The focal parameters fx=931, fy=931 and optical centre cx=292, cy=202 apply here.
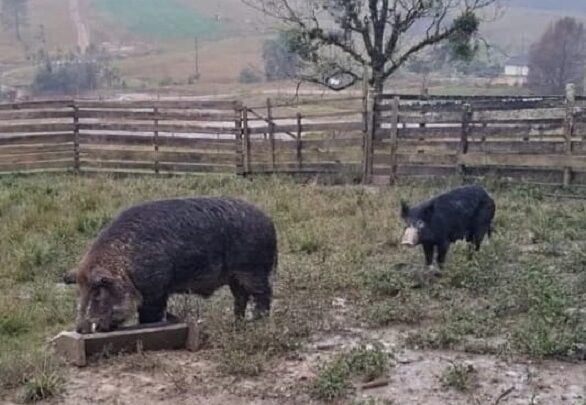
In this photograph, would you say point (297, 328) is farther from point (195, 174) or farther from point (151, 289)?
point (195, 174)

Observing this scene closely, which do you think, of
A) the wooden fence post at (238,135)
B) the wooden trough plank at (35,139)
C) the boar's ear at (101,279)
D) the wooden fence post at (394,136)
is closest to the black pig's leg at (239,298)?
the boar's ear at (101,279)

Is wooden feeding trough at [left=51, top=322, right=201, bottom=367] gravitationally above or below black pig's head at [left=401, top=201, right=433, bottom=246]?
below

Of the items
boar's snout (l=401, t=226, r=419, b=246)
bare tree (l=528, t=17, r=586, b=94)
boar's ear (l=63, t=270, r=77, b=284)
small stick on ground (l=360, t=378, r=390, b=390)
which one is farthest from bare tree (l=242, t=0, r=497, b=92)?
small stick on ground (l=360, t=378, r=390, b=390)

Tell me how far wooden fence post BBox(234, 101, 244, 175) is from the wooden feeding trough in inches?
420

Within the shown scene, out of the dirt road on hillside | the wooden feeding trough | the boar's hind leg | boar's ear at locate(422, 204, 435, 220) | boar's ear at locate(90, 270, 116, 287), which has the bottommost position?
the wooden feeding trough

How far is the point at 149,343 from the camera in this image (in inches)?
226

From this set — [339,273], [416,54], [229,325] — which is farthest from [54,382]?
[416,54]

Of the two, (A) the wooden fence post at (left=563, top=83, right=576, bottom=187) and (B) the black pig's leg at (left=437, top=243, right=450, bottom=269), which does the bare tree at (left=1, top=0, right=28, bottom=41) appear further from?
(B) the black pig's leg at (left=437, top=243, right=450, bottom=269)

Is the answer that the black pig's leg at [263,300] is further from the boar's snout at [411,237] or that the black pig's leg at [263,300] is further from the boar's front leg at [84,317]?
the boar's snout at [411,237]

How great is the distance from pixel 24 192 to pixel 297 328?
8.06 meters

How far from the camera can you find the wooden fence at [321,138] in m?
14.3

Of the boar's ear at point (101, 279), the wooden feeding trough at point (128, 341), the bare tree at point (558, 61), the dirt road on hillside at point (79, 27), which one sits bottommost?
the wooden feeding trough at point (128, 341)

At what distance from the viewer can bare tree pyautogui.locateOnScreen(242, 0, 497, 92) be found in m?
19.5

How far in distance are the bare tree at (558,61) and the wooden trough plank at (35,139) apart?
15215 millimetres
